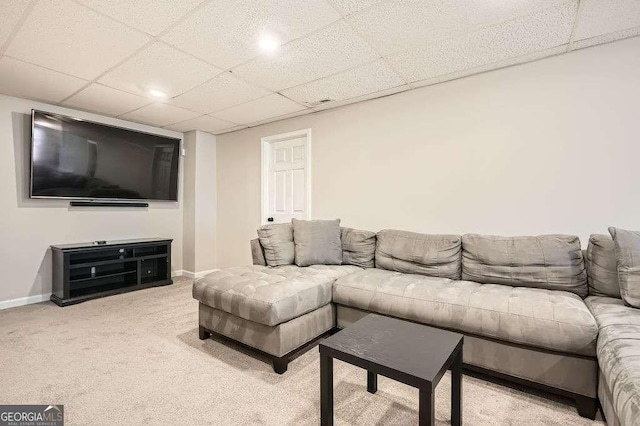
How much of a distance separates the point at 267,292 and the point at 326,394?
85 centimetres

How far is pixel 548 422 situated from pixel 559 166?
1842mm

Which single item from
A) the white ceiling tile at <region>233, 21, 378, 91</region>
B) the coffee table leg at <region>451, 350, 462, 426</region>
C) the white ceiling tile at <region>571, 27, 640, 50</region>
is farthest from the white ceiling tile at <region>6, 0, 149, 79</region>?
the white ceiling tile at <region>571, 27, 640, 50</region>

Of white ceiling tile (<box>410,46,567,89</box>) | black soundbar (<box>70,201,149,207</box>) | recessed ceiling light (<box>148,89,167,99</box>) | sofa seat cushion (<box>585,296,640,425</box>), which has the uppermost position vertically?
recessed ceiling light (<box>148,89,167,99</box>)

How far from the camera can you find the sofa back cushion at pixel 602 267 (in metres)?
1.96

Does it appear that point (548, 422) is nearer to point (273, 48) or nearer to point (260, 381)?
point (260, 381)

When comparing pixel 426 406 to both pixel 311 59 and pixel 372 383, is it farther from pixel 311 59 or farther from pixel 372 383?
pixel 311 59

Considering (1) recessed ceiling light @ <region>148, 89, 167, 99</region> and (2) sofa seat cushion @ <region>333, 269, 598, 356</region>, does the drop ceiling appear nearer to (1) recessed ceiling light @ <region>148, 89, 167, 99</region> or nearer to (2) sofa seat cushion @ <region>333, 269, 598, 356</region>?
(1) recessed ceiling light @ <region>148, 89, 167, 99</region>

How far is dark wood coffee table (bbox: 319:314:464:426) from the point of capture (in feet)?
3.76

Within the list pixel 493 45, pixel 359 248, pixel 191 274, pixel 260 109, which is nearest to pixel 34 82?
pixel 260 109

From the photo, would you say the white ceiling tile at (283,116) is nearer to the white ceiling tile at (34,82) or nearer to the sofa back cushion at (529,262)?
the white ceiling tile at (34,82)

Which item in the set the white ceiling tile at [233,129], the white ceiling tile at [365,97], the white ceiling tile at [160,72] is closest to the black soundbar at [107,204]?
the white ceiling tile at [233,129]

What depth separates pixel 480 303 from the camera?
188cm

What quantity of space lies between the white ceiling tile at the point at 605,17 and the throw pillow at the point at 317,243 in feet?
7.97

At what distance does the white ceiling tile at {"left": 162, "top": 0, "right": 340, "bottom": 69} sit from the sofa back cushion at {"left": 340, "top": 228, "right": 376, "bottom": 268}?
6.13ft
